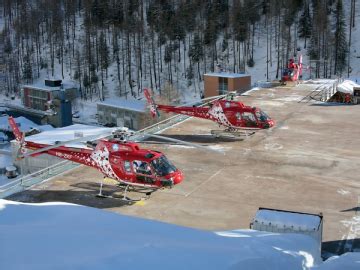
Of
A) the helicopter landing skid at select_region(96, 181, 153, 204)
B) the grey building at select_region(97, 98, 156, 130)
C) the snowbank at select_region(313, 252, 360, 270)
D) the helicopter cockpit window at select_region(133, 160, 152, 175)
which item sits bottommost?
the grey building at select_region(97, 98, 156, 130)

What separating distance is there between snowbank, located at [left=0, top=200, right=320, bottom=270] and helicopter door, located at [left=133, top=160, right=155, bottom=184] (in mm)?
3629

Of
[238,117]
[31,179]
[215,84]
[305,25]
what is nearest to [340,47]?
[305,25]

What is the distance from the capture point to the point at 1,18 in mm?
98562

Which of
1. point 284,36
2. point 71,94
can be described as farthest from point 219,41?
point 71,94

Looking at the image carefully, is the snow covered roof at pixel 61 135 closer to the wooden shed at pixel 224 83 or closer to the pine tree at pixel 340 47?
the wooden shed at pixel 224 83

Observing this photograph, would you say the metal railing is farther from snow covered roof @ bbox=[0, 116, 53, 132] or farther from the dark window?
snow covered roof @ bbox=[0, 116, 53, 132]

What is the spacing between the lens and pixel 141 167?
627 inches

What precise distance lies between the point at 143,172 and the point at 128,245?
20.8ft

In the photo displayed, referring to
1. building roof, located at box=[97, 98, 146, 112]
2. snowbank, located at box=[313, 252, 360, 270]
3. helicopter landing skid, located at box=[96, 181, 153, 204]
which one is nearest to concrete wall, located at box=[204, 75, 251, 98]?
building roof, located at box=[97, 98, 146, 112]

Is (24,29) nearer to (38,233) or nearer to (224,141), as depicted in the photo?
(224,141)

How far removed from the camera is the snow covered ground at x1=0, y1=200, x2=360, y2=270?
8.79 m

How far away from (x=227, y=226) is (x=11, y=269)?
7.40 metres

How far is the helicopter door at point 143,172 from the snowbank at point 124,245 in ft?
11.9

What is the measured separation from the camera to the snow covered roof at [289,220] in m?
12.4
